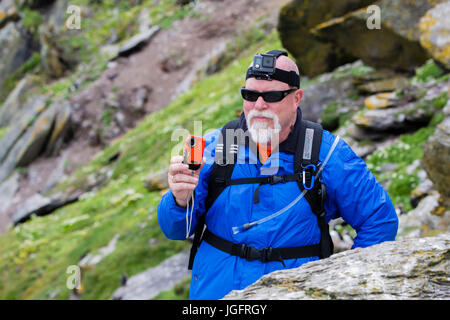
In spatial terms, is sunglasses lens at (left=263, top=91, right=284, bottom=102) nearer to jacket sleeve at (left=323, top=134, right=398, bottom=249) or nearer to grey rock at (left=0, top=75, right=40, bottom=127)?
jacket sleeve at (left=323, top=134, right=398, bottom=249)

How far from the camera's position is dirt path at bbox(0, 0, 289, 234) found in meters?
26.7

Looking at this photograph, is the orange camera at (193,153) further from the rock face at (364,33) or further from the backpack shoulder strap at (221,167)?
the rock face at (364,33)

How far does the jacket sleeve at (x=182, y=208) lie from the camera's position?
3428 mm

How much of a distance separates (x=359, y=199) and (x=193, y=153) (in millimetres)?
1399

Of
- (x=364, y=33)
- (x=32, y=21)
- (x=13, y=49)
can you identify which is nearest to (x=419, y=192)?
(x=364, y=33)

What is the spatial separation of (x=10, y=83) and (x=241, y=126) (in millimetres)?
40907

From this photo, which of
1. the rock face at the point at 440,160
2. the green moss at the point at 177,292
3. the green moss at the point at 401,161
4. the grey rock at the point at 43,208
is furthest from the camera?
the grey rock at the point at 43,208

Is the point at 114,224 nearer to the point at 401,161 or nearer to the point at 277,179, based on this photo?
the point at 401,161

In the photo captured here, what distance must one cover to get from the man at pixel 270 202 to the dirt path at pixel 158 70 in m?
23.4

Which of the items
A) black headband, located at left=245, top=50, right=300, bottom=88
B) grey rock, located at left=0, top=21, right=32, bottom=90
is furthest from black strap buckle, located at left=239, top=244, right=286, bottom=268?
grey rock, located at left=0, top=21, right=32, bottom=90

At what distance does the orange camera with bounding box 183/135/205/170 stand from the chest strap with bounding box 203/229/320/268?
73cm

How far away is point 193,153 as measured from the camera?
320 centimetres

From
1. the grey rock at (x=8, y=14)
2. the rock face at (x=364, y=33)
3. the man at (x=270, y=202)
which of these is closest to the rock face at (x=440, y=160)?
the man at (x=270, y=202)

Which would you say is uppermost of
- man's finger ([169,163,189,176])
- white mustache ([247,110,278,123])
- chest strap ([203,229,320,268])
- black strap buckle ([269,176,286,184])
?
white mustache ([247,110,278,123])
